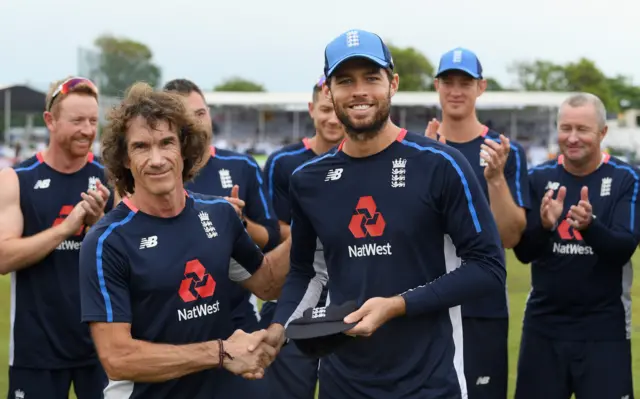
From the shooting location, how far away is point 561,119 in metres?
5.89

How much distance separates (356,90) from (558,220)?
Answer: 9.01 ft

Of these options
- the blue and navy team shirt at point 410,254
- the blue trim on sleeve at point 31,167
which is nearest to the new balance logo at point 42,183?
the blue trim on sleeve at point 31,167

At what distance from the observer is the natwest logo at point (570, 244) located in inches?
228

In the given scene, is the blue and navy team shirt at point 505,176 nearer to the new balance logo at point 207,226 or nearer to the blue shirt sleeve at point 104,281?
the new balance logo at point 207,226

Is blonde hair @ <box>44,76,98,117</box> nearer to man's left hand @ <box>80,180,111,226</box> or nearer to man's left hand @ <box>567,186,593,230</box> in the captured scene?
man's left hand @ <box>80,180,111,226</box>

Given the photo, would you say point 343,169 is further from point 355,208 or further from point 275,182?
point 275,182

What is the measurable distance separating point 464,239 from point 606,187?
2664 millimetres

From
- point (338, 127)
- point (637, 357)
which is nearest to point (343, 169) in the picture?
point (338, 127)

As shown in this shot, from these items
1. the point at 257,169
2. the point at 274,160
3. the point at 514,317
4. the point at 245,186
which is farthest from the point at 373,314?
the point at 514,317

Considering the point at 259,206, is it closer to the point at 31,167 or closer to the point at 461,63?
the point at 31,167

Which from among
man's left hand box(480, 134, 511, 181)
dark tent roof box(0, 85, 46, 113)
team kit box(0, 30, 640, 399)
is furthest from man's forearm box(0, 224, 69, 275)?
dark tent roof box(0, 85, 46, 113)

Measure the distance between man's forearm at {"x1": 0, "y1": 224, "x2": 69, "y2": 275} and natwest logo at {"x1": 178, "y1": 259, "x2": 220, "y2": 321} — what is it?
1.54 m

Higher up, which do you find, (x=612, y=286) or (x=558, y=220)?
(x=558, y=220)

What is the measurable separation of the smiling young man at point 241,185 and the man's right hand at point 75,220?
100 centimetres
